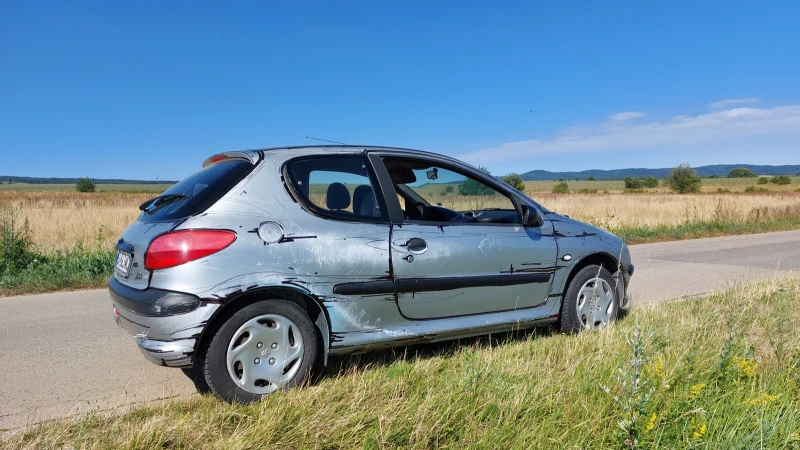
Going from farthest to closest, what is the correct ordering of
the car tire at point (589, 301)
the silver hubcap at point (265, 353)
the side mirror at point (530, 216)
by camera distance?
the car tire at point (589, 301), the side mirror at point (530, 216), the silver hubcap at point (265, 353)

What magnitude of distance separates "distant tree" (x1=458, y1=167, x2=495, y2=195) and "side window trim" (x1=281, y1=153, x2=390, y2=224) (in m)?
0.94

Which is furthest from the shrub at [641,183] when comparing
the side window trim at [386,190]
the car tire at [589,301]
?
the side window trim at [386,190]

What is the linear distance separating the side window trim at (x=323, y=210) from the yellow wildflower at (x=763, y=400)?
7.63 feet

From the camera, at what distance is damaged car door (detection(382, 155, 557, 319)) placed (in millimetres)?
3770

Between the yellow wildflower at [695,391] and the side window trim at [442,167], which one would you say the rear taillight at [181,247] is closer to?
the side window trim at [442,167]

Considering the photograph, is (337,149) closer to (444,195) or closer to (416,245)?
(416,245)

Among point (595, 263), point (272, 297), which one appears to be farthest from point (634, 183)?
point (272, 297)

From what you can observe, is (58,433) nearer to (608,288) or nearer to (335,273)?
(335,273)

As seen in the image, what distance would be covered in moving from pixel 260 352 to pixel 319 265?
62cm

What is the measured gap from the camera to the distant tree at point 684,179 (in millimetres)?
61416

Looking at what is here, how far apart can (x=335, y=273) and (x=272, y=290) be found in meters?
0.40

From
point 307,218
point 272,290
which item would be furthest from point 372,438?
point 307,218

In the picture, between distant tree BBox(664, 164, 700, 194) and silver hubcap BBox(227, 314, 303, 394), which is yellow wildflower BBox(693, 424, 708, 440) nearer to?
silver hubcap BBox(227, 314, 303, 394)

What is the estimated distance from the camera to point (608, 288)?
482 cm
